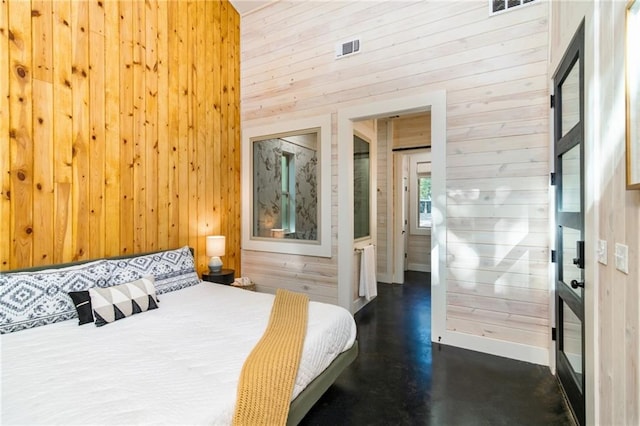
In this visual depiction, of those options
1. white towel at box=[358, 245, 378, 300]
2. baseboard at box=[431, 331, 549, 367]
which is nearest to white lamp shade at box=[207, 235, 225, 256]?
white towel at box=[358, 245, 378, 300]

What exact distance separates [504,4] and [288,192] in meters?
3.00

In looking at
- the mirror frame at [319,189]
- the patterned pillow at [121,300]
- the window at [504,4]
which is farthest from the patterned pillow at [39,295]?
the window at [504,4]

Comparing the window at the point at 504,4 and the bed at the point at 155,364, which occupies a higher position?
the window at the point at 504,4

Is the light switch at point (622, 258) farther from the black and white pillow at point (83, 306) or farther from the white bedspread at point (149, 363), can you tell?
the black and white pillow at point (83, 306)

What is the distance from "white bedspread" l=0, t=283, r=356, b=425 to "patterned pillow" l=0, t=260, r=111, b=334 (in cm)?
8

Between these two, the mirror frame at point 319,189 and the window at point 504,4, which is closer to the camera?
the window at point 504,4

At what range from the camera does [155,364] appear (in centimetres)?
158

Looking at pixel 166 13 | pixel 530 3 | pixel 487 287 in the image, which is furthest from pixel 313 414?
pixel 166 13

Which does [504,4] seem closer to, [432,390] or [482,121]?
[482,121]

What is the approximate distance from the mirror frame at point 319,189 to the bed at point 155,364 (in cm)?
142

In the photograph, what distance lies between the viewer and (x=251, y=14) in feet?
14.5

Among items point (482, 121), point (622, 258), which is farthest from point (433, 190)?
point (622, 258)

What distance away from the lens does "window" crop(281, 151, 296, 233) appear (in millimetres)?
4172

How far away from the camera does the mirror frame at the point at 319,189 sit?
150 inches
